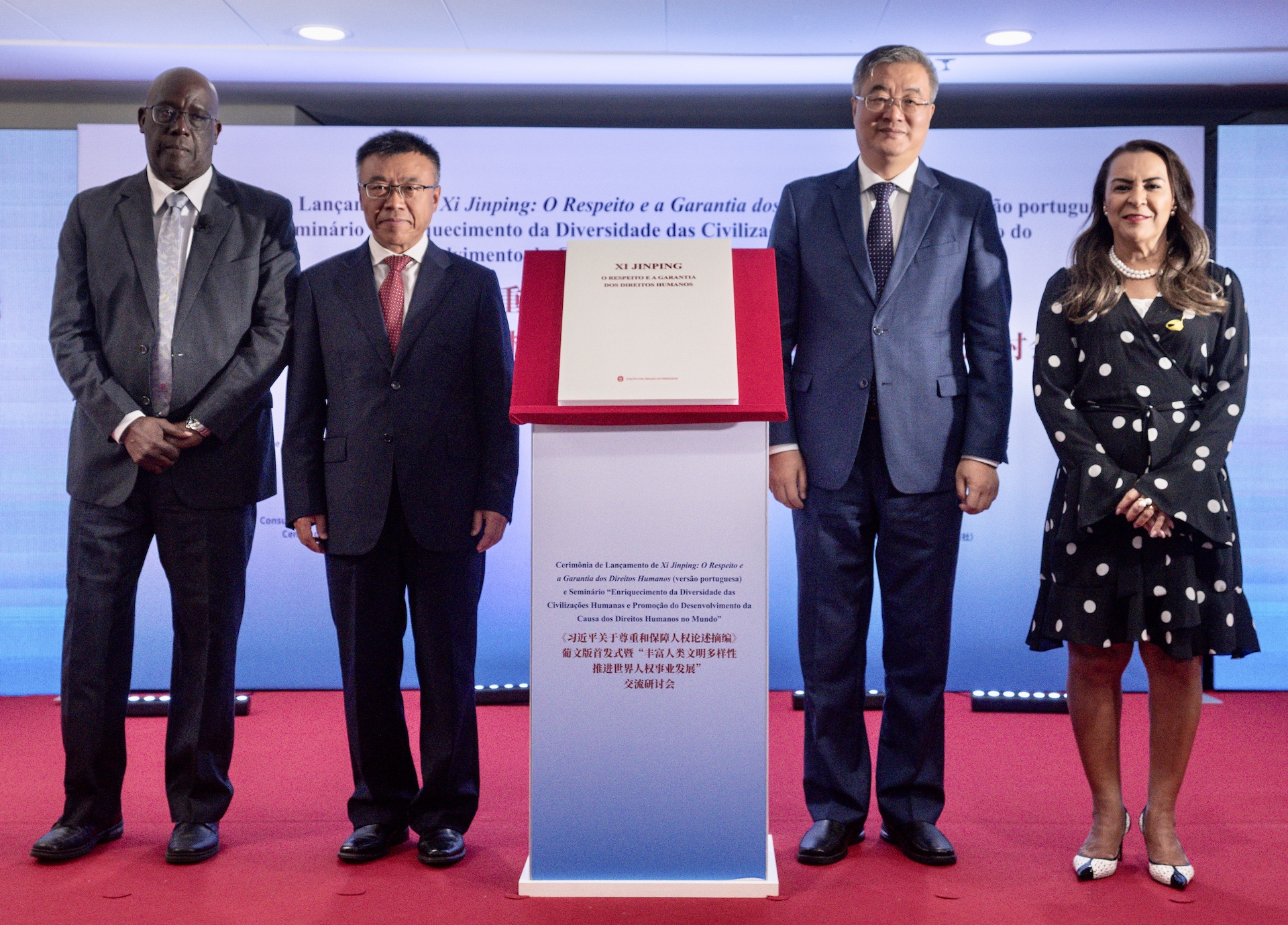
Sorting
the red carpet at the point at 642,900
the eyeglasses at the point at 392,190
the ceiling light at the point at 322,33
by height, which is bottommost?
the red carpet at the point at 642,900

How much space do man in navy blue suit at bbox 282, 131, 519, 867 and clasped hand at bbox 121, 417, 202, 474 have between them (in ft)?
0.77

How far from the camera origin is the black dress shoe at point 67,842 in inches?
105

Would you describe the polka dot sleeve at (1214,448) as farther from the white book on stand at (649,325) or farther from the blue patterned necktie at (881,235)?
the white book on stand at (649,325)

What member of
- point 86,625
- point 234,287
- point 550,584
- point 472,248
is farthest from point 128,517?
point 472,248

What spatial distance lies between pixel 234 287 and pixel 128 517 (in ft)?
2.07

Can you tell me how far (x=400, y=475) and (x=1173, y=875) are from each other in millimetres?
1999

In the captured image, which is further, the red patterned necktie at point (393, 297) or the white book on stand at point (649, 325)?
the red patterned necktie at point (393, 297)

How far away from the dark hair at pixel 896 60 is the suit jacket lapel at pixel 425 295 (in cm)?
111

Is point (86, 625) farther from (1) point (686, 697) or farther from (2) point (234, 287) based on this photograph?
(1) point (686, 697)

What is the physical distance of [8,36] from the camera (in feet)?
14.7

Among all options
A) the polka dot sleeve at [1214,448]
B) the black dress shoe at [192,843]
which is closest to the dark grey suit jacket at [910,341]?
the polka dot sleeve at [1214,448]

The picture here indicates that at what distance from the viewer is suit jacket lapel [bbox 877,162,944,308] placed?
8.88 ft

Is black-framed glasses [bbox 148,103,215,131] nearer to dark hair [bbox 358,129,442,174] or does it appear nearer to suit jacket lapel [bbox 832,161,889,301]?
dark hair [bbox 358,129,442,174]

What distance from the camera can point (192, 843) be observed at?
2713mm
